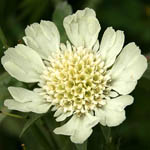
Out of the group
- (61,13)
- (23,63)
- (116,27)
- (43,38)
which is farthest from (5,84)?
(116,27)

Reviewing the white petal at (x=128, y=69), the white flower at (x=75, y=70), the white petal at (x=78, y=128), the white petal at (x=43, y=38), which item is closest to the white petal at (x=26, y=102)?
the white flower at (x=75, y=70)

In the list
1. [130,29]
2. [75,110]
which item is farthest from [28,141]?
[130,29]

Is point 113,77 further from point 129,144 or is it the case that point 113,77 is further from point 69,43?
point 129,144

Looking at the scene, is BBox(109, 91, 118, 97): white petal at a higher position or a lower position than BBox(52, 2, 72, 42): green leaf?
lower

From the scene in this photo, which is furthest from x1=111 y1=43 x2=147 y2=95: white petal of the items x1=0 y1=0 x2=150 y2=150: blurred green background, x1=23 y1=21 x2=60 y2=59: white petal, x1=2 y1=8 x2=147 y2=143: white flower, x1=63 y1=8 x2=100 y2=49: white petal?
x1=0 y1=0 x2=150 y2=150: blurred green background

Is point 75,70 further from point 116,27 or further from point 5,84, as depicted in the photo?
point 116,27

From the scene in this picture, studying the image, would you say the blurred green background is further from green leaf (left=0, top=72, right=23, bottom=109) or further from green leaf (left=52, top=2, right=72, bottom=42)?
green leaf (left=52, top=2, right=72, bottom=42)
